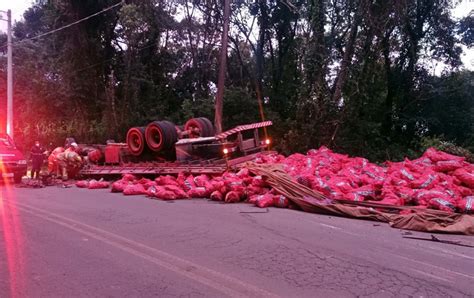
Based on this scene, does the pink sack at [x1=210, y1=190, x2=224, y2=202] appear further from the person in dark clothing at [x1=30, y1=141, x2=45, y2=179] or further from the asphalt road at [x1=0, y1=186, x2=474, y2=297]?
the person in dark clothing at [x1=30, y1=141, x2=45, y2=179]

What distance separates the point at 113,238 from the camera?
6.36 metres

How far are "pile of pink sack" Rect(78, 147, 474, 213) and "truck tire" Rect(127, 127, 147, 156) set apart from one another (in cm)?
260

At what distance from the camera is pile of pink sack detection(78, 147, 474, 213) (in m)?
8.40

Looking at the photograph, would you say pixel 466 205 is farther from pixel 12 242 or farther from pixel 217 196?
pixel 12 242

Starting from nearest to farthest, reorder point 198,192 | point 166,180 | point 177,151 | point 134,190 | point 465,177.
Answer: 1. point 465,177
2. point 198,192
3. point 134,190
4. point 166,180
5. point 177,151

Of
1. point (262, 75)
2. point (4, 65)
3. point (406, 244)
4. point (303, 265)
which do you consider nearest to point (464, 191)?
point (406, 244)

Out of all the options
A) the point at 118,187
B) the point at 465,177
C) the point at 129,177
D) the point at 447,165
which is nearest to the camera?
the point at 465,177

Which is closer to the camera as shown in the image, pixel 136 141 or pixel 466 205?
pixel 466 205

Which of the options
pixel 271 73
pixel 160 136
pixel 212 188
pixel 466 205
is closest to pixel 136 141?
pixel 160 136

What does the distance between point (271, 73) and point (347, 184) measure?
21562mm

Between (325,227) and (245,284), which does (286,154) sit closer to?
(325,227)

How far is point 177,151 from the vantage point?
1315cm

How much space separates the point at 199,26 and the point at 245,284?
1015 inches

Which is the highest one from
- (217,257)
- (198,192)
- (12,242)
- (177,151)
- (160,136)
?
(160,136)
